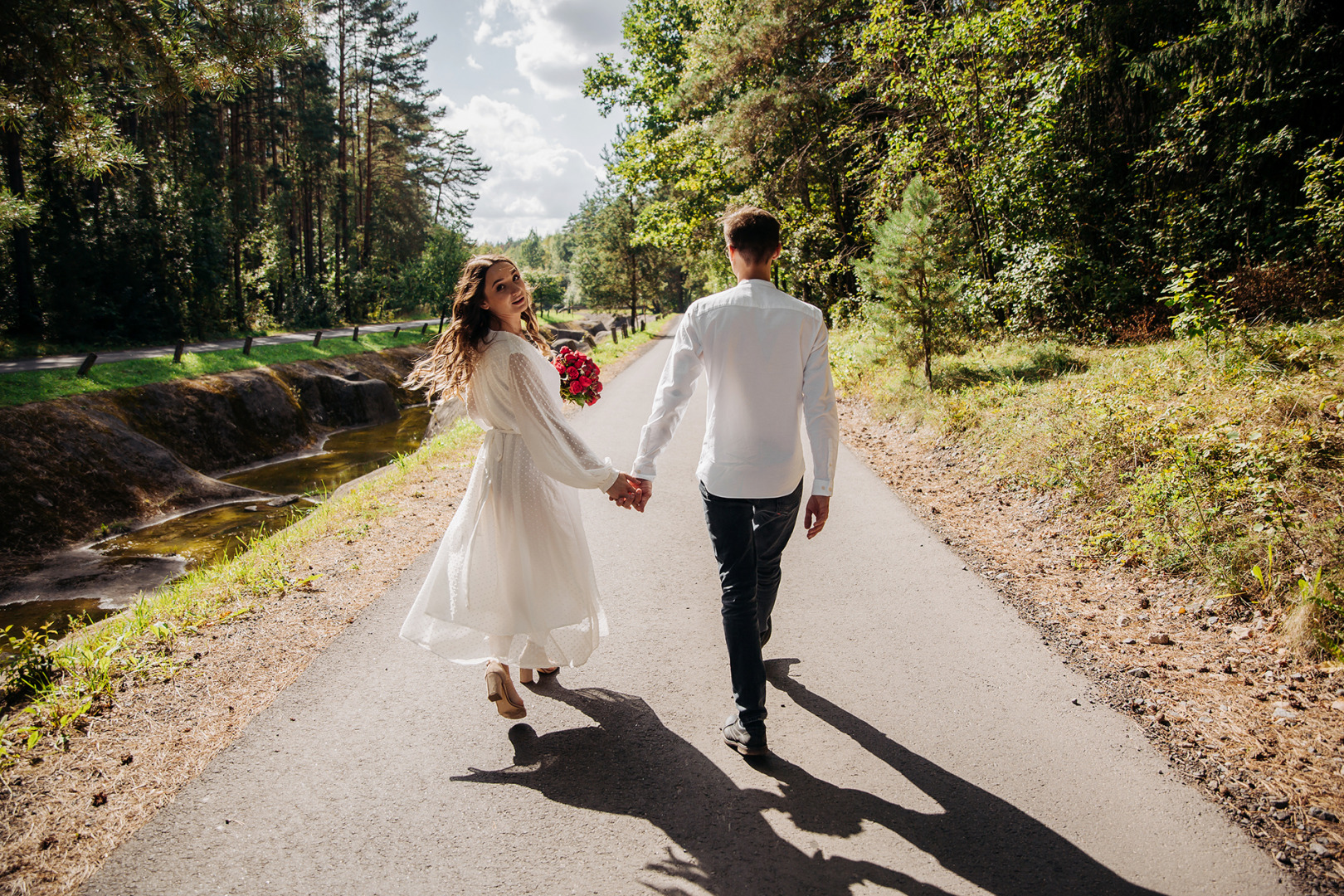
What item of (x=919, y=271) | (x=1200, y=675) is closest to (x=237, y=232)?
(x=919, y=271)

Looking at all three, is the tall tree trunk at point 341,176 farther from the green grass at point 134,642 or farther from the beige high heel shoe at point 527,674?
the beige high heel shoe at point 527,674

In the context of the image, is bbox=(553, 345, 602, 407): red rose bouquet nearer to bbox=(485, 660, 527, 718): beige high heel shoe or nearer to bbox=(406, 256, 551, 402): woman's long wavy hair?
bbox=(406, 256, 551, 402): woman's long wavy hair

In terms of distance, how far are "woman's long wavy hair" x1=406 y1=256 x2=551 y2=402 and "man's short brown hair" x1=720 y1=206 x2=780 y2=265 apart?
1105 mm

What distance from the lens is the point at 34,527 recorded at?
9867 mm

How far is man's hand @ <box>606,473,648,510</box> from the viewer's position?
3.33 m

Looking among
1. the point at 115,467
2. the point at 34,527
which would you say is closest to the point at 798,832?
the point at 34,527

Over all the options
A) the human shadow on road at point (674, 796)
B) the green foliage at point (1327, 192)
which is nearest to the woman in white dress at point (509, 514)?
the human shadow on road at point (674, 796)

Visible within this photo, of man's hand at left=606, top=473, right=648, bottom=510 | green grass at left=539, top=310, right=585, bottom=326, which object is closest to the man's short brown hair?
man's hand at left=606, top=473, right=648, bottom=510

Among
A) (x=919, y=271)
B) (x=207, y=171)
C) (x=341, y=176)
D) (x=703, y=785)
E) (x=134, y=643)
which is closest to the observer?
(x=703, y=785)

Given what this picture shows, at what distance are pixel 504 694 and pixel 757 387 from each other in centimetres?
200

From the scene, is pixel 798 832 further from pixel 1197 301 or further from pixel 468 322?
pixel 1197 301

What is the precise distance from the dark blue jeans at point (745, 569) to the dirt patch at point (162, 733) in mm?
2503

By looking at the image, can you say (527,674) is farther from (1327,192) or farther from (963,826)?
(1327,192)

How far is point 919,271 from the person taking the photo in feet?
35.3
